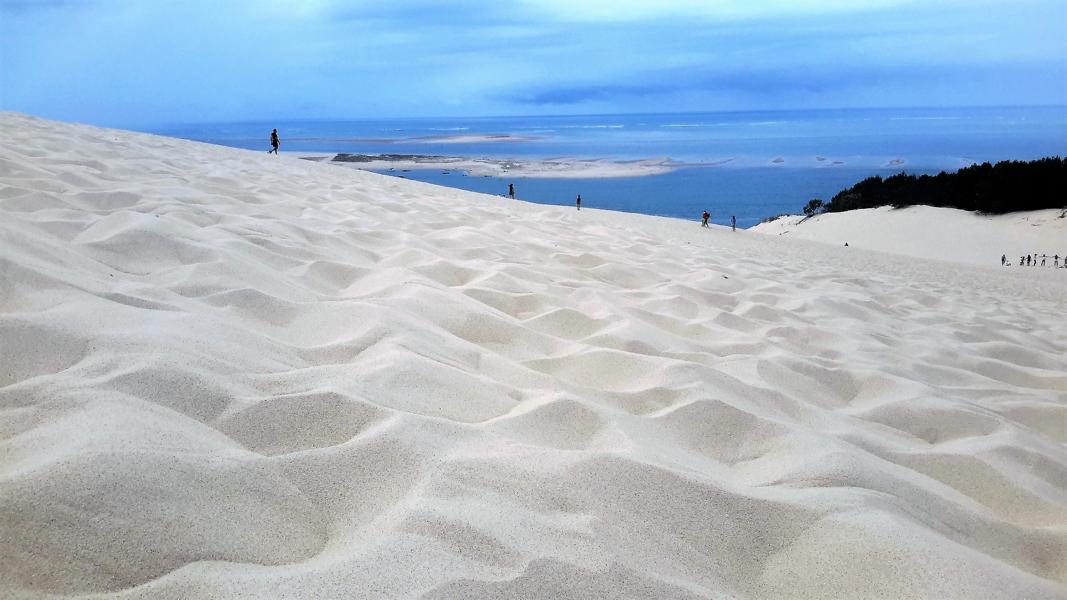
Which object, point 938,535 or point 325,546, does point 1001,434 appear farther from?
point 325,546

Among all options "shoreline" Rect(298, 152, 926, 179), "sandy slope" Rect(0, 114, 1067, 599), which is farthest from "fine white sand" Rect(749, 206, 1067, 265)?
"shoreline" Rect(298, 152, 926, 179)

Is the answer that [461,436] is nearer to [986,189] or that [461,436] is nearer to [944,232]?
[944,232]

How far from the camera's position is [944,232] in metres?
18.8

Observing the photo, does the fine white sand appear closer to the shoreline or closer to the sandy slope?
the sandy slope

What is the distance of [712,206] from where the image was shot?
30.7 m

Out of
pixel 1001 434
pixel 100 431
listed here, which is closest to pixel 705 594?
pixel 100 431

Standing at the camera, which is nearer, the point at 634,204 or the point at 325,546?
the point at 325,546

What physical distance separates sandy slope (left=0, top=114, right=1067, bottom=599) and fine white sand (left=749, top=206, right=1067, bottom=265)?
47.9 feet

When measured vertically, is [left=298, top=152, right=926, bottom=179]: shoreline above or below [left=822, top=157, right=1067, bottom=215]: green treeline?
above

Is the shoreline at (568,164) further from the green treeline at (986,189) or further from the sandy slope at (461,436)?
the sandy slope at (461,436)

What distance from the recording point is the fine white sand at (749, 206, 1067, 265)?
16625 mm

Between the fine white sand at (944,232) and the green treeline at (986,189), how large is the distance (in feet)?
1.63

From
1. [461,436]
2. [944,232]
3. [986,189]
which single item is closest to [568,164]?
[986,189]

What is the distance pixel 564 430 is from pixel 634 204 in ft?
90.5
